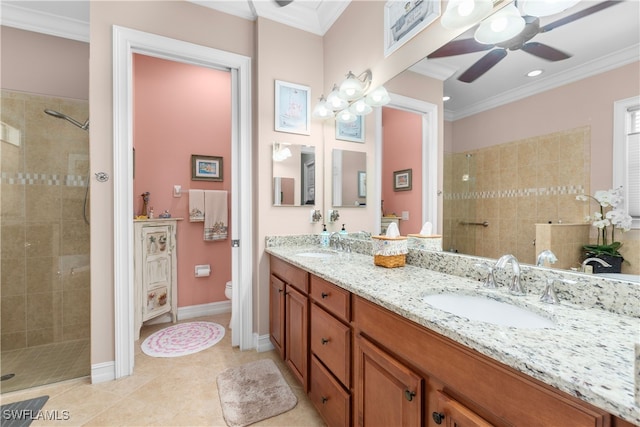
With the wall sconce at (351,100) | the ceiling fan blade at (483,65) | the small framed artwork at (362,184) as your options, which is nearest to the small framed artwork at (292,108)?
the wall sconce at (351,100)

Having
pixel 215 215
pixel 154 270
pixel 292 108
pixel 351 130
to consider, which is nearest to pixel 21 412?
pixel 154 270

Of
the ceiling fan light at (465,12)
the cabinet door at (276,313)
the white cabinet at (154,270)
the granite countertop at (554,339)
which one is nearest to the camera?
the granite countertop at (554,339)

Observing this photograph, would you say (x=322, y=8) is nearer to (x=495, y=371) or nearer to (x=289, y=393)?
(x=495, y=371)

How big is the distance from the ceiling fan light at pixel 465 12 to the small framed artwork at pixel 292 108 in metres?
1.35

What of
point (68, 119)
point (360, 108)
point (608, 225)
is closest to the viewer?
point (608, 225)

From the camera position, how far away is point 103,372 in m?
1.84

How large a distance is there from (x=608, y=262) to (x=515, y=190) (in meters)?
0.36

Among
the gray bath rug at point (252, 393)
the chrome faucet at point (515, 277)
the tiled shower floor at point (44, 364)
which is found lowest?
the gray bath rug at point (252, 393)

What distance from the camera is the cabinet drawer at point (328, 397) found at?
1.20 meters

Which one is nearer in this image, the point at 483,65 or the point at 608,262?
the point at 608,262

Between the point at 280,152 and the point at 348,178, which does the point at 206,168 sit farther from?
the point at 348,178

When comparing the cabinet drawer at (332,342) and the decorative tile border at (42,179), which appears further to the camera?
the decorative tile border at (42,179)

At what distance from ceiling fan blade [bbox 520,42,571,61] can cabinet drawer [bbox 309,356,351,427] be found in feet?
5.01

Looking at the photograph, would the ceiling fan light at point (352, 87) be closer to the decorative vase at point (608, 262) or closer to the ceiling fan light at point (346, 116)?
the ceiling fan light at point (346, 116)
